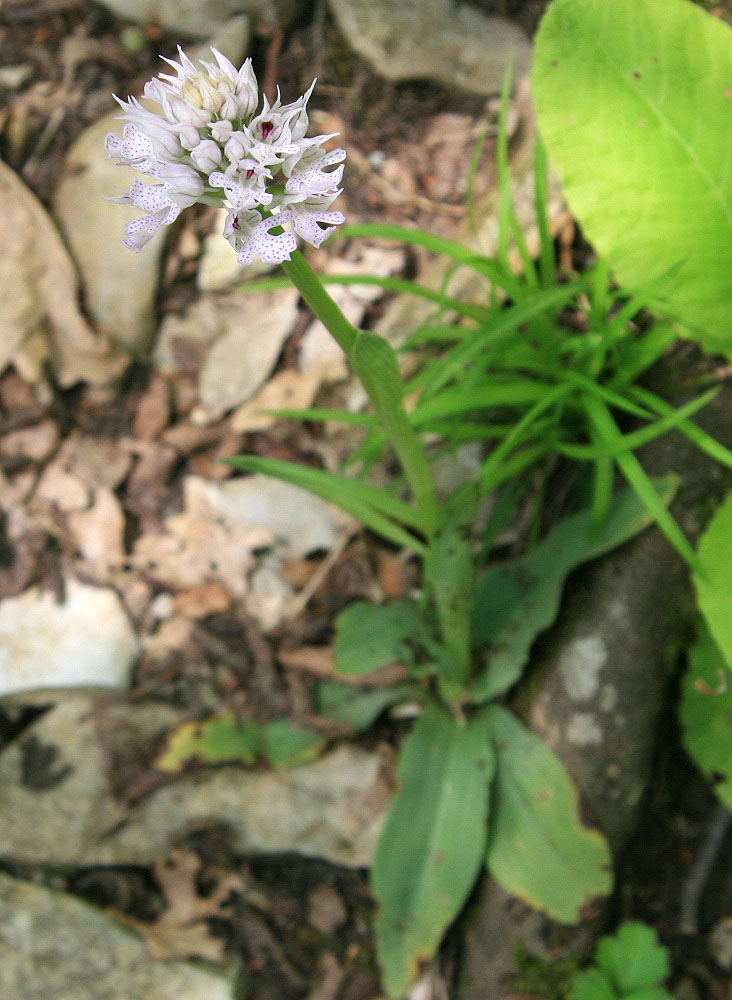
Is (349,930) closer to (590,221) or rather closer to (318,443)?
(318,443)

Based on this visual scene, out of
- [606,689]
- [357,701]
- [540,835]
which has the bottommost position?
[540,835]

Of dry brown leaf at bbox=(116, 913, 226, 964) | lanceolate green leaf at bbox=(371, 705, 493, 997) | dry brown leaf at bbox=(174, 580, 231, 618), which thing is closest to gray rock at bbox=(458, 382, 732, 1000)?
lanceolate green leaf at bbox=(371, 705, 493, 997)

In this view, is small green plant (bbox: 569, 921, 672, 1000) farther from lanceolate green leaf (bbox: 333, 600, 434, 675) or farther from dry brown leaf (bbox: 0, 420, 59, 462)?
dry brown leaf (bbox: 0, 420, 59, 462)

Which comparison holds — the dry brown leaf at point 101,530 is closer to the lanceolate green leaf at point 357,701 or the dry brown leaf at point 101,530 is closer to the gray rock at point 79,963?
the lanceolate green leaf at point 357,701

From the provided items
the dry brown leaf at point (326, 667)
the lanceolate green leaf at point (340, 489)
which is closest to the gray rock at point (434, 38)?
the lanceolate green leaf at point (340, 489)

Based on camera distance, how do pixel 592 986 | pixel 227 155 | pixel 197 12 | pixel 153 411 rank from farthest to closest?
pixel 197 12
pixel 153 411
pixel 592 986
pixel 227 155

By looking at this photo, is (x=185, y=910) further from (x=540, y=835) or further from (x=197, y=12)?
(x=197, y=12)

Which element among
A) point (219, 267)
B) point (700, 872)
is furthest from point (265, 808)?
point (219, 267)
